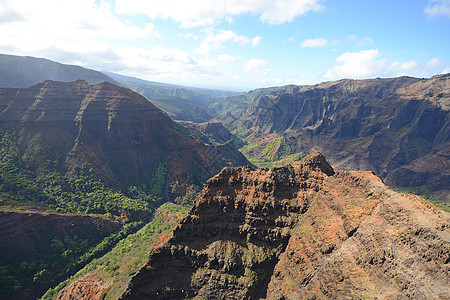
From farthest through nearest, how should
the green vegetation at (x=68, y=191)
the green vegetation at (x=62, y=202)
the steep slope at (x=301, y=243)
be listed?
the green vegetation at (x=68, y=191), the green vegetation at (x=62, y=202), the steep slope at (x=301, y=243)

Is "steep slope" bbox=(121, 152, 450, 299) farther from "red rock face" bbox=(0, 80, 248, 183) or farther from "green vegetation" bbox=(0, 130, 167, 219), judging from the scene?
"red rock face" bbox=(0, 80, 248, 183)

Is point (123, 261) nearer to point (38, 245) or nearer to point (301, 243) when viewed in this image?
point (38, 245)

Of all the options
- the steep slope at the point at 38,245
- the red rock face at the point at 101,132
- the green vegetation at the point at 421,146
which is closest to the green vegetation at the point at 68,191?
the red rock face at the point at 101,132

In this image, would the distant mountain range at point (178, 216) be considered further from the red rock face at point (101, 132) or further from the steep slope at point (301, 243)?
the red rock face at point (101, 132)

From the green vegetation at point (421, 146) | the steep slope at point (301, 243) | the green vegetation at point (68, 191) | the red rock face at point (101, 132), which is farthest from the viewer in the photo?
the green vegetation at point (421, 146)

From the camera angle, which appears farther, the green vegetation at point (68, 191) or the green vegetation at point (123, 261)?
the green vegetation at point (68, 191)

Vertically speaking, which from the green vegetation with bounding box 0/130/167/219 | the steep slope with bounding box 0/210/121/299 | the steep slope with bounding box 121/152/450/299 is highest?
the steep slope with bounding box 121/152/450/299

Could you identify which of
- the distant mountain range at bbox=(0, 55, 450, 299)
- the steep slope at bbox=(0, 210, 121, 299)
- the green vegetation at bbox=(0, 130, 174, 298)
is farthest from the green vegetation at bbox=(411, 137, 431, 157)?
the steep slope at bbox=(0, 210, 121, 299)

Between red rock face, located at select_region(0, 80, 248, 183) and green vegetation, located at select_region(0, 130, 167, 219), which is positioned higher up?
red rock face, located at select_region(0, 80, 248, 183)
